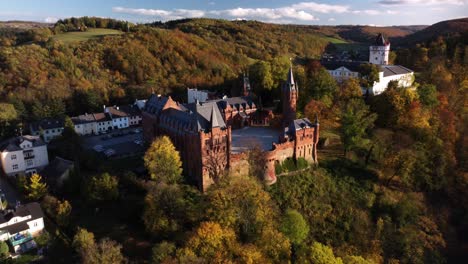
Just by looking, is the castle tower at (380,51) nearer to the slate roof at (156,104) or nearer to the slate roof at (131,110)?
the slate roof at (156,104)

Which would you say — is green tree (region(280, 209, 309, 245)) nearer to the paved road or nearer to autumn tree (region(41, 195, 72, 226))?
autumn tree (region(41, 195, 72, 226))

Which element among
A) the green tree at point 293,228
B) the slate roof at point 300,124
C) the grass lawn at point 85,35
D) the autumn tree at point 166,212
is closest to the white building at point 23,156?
the autumn tree at point 166,212

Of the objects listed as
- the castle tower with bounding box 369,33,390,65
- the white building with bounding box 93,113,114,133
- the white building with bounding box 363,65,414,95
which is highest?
the castle tower with bounding box 369,33,390,65

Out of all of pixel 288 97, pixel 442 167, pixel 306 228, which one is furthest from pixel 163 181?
pixel 442 167

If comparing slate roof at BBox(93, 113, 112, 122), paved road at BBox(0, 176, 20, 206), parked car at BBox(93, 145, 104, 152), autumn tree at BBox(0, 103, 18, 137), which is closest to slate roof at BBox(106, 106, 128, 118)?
slate roof at BBox(93, 113, 112, 122)

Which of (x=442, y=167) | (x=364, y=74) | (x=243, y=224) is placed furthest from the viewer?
(x=364, y=74)

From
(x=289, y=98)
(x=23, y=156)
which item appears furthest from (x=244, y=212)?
(x=23, y=156)

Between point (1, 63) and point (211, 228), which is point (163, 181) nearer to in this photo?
point (211, 228)

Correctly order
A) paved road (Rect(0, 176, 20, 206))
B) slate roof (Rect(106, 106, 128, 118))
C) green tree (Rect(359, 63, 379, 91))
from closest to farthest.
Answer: paved road (Rect(0, 176, 20, 206)) < green tree (Rect(359, 63, 379, 91)) < slate roof (Rect(106, 106, 128, 118))
